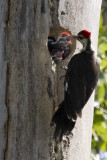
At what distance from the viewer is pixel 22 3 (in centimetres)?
277

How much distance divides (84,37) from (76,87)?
1.12ft

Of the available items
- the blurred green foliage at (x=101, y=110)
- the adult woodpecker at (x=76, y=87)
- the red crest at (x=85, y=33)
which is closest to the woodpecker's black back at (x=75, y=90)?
the adult woodpecker at (x=76, y=87)

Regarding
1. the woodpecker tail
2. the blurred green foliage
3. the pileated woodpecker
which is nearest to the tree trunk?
the woodpecker tail

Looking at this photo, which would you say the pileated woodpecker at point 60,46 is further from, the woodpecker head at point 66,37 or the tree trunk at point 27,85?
the tree trunk at point 27,85

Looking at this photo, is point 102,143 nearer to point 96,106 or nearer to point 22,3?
point 96,106

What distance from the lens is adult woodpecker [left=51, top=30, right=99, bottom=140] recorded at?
106 inches

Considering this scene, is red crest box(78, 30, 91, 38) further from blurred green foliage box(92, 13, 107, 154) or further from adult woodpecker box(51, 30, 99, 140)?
blurred green foliage box(92, 13, 107, 154)

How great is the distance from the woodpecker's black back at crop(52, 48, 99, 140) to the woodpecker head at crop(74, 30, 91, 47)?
9 cm

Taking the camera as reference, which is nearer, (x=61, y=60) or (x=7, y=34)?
(x=7, y=34)

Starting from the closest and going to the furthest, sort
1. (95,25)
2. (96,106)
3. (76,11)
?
(76,11), (95,25), (96,106)

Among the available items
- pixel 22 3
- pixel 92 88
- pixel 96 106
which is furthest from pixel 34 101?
pixel 96 106

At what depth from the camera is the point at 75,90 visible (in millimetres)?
2748

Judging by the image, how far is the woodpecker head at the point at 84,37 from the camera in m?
2.87

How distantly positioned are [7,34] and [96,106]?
4.15 ft
